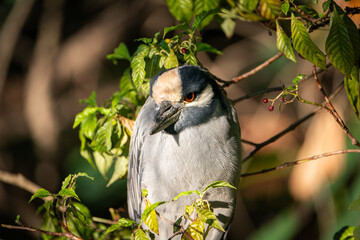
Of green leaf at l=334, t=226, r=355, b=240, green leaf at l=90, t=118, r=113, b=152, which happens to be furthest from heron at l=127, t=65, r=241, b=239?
green leaf at l=334, t=226, r=355, b=240

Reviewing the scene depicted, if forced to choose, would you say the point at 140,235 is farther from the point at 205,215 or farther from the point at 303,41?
the point at 303,41

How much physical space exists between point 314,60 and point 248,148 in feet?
8.47

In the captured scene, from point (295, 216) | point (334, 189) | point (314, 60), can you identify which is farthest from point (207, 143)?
point (295, 216)

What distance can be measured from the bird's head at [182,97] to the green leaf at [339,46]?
1.70 feet

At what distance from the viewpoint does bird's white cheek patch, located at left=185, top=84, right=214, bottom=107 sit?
173 centimetres

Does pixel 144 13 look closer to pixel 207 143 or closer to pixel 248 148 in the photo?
pixel 248 148

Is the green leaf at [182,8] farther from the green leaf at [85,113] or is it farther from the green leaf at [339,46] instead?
the green leaf at [339,46]

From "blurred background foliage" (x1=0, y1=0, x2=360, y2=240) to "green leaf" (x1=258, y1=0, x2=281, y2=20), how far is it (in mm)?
1806

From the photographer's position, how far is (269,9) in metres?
1.81

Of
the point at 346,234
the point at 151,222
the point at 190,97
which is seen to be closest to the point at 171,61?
the point at 190,97

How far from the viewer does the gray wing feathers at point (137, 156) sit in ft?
6.19

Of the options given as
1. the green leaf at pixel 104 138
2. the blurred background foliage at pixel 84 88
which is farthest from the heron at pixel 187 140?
the blurred background foliage at pixel 84 88

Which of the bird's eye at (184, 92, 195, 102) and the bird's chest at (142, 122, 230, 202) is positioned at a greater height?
the bird's eye at (184, 92, 195, 102)

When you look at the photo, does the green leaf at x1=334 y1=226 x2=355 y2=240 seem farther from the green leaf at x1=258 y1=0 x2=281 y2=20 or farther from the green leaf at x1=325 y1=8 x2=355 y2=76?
the green leaf at x1=258 y1=0 x2=281 y2=20
